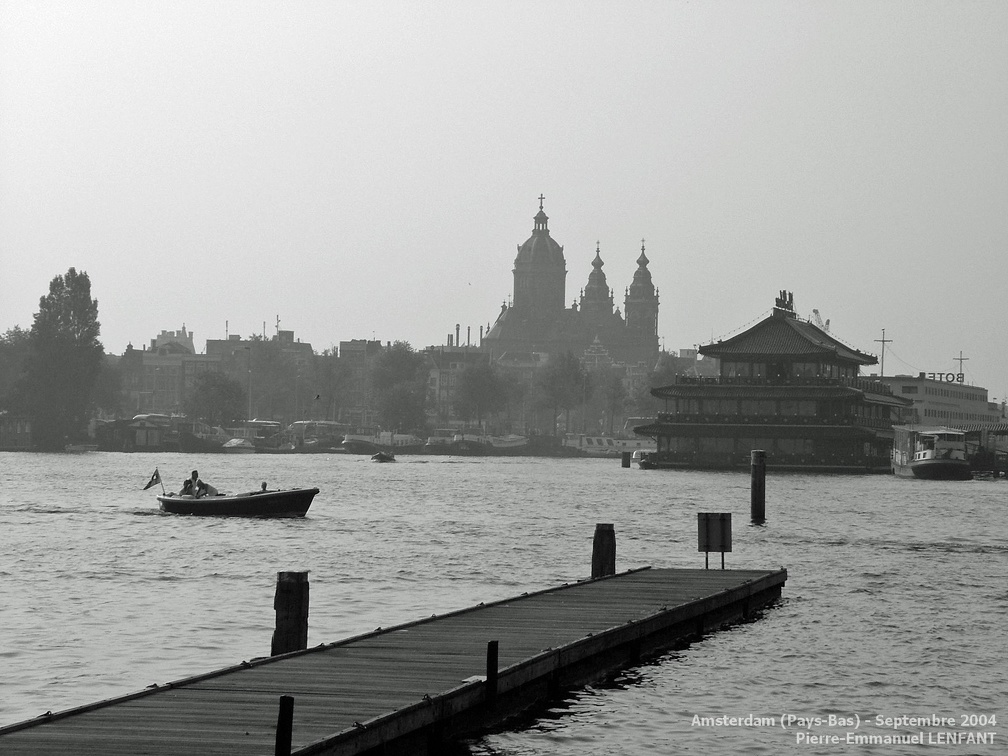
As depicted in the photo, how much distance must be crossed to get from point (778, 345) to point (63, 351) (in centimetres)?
7396

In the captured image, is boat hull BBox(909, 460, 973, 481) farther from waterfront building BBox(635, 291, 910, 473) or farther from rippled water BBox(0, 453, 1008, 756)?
rippled water BBox(0, 453, 1008, 756)

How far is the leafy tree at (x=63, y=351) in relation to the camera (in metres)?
169

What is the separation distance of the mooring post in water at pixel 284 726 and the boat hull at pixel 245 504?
157 ft

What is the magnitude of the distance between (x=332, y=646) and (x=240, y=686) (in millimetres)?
3547

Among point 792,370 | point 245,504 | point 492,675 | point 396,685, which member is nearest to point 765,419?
point 792,370

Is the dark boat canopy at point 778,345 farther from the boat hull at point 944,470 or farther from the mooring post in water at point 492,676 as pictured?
the mooring post in water at point 492,676

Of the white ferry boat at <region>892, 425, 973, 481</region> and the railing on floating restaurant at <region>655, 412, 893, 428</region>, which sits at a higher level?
the railing on floating restaurant at <region>655, 412, 893, 428</region>

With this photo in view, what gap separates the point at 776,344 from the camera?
162m

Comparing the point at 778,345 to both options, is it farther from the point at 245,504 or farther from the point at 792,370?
the point at 245,504

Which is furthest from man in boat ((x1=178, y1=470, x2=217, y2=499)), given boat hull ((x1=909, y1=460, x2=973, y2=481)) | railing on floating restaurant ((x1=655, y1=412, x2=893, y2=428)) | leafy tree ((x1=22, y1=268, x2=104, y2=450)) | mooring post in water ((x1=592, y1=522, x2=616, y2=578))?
leafy tree ((x1=22, y1=268, x2=104, y2=450))

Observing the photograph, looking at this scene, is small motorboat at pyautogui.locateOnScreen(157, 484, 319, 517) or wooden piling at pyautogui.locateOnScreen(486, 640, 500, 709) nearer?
wooden piling at pyautogui.locateOnScreen(486, 640, 500, 709)

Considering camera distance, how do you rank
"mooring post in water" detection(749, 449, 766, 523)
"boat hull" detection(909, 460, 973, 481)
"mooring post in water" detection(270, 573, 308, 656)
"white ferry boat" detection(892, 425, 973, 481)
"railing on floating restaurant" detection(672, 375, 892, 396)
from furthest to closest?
"railing on floating restaurant" detection(672, 375, 892, 396)
"white ferry boat" detection(892, 425, 973, 481)
"boat hull" detection(909, 460, 973, 481)
"mooring post in water" detection(749, 449, 766, 523)
"mooring post in water" detection(270, 573, 308, 656)

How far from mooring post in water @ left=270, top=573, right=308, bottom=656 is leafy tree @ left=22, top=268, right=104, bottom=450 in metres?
149

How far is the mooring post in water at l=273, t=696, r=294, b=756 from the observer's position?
16.4 metres
